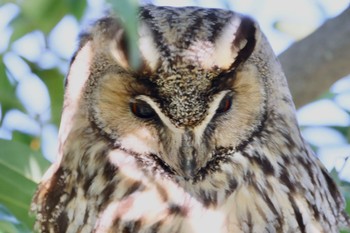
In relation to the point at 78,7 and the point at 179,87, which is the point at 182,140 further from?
the point at 78,7

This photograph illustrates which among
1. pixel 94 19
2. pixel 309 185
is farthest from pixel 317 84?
pixel 94 19

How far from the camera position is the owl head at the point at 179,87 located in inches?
83.0

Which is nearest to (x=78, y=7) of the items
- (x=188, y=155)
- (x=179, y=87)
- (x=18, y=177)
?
(x=179, y=87)

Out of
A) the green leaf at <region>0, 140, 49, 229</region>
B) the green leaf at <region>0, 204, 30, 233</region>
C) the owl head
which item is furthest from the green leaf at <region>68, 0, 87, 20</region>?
the green leaf at <region>0, 140, 49, 229</region>

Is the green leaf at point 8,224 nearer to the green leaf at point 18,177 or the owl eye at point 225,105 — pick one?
the green leaf at point 18,177

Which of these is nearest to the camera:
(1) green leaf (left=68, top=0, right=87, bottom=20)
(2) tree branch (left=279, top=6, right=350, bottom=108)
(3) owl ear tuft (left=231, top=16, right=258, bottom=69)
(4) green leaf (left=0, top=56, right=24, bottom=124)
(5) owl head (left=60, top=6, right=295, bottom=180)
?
(1) green leaf (left=68, top=0, right=87, bottom=20)

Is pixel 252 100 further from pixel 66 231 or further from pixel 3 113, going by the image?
pixel 3 113

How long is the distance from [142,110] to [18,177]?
0.37 m

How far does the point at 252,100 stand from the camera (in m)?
2.25

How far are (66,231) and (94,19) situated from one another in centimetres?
52

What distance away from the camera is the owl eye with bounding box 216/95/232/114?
217cm

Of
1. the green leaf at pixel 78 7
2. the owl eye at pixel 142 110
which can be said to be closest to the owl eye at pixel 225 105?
the owl eye at pixel 142 110

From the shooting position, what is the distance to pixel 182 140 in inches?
84.3

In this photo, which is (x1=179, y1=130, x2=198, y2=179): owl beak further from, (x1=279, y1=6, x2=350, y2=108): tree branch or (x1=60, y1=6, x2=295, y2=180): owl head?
(x1=279, y1=6, x2=350, y2=108): tree branch
